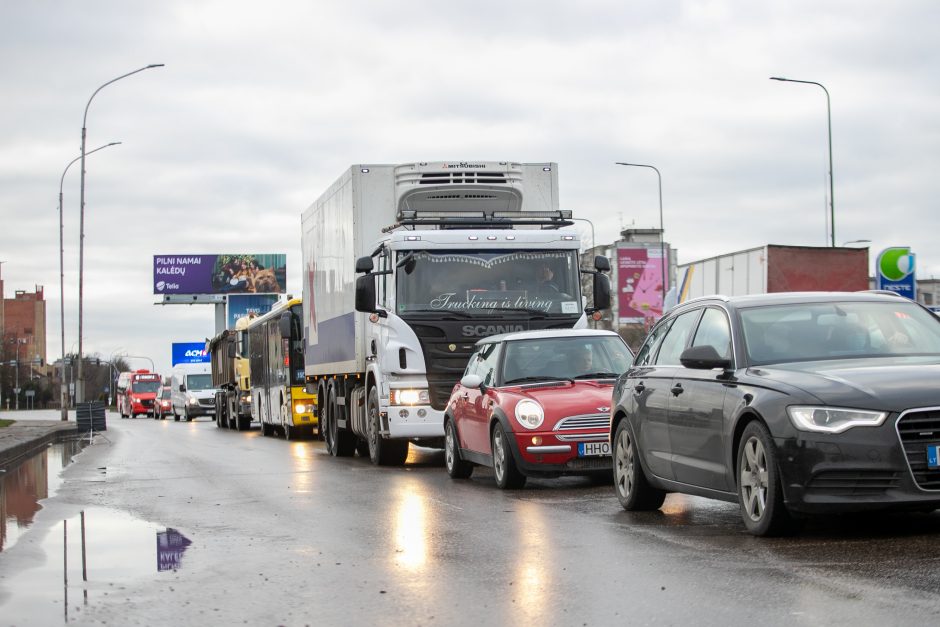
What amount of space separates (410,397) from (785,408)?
9852 mm

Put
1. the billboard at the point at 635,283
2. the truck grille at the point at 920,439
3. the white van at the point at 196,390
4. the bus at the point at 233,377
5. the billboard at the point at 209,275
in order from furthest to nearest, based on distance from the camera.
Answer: the billboard at the point at 635,283 → the billboard at the point at 209,275 → the white van at the point at 196,390 → the bus at the point at 233,377 → the truck grille at the point at 920,439

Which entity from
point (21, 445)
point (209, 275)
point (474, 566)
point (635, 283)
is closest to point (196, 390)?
point (21, 445)

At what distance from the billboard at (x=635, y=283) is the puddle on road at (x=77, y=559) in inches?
4186

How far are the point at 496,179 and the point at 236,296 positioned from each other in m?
91.0

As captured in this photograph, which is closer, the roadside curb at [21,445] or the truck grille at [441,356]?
the truck grille at [441,356]

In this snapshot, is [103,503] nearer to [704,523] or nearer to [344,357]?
[704,523]

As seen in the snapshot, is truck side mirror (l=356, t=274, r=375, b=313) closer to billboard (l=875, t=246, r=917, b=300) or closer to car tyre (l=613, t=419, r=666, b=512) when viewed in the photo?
car tyre (l=613, t=419, r=666, b=512)

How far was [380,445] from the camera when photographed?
19.1 metres

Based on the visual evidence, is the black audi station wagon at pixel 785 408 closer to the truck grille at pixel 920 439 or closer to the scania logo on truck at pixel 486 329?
the truck grille at pixel 920 439

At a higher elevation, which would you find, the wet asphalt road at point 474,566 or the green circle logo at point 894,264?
the green circle logo at point 894,264

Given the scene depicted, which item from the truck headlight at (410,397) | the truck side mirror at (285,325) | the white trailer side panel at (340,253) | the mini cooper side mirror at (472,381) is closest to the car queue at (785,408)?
the mini cooper side mirror at (472,381)

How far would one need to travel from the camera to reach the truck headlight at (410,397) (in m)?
18.1

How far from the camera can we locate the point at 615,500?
12.7 metres

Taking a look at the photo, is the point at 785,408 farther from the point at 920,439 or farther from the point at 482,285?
the point at 482,285
